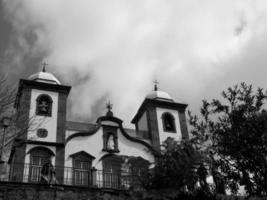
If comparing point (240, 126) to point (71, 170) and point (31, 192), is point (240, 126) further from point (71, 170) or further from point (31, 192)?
point (71, 170)

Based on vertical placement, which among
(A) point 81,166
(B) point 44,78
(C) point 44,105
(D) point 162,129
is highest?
(B) point 44,78

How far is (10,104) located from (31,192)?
364 centimetres

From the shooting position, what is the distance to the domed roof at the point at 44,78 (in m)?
26.2

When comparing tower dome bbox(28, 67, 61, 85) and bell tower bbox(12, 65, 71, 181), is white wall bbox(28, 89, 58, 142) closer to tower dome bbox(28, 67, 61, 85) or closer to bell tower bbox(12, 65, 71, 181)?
bell tower bbox(12, 65, 71, 181)

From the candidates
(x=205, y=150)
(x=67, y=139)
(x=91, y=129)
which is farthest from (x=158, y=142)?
(x=205, y=150)

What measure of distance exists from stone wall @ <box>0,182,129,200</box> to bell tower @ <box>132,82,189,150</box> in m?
10.5

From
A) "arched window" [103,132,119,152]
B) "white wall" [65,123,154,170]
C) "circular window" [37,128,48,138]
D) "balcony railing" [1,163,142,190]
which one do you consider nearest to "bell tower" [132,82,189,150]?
"white wall" [65,123,154,170]

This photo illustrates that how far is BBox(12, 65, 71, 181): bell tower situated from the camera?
22328 mm

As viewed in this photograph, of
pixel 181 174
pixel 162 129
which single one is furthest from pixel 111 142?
pixel 181 174

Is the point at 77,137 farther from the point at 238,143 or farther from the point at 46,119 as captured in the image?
the point at 238,143

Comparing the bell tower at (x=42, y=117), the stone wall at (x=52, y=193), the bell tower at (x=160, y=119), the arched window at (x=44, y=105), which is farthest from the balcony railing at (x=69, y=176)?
the bell tower at (x=160, y=119)

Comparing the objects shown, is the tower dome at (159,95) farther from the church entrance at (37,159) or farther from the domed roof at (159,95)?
the church entrance at (37,159)

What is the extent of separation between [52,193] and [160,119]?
44.9 ft

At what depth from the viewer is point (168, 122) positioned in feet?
92.6
